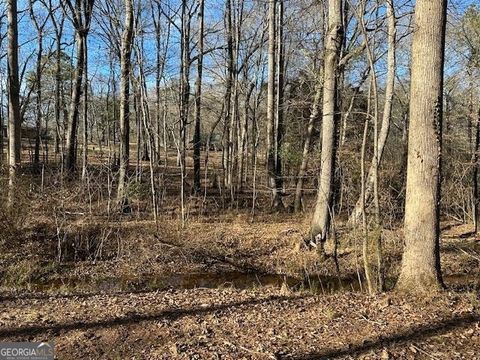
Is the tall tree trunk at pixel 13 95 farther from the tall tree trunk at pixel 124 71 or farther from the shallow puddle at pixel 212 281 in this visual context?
the shallow puddle at pixel 212 281

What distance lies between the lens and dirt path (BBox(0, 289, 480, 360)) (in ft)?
13.0

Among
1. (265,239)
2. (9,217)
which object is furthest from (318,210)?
(9,217)

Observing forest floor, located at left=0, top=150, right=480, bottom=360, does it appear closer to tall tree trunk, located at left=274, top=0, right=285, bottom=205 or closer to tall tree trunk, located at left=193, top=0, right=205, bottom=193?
tall tree trunk, located at left=274, top=0, right=285, bottom=205

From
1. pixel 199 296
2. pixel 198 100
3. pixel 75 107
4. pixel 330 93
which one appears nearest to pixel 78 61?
pixel 75 107

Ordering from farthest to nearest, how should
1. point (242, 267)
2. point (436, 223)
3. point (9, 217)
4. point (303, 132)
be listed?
1. point (303, 132)
2. point (242, 267)
3. point (9, 217)
4. point (436, 223)

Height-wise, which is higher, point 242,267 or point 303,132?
point 303,132

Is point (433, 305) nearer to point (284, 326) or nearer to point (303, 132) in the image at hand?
point (284, 326)

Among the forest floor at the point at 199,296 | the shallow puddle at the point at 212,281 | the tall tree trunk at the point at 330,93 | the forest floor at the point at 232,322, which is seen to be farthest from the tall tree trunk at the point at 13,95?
the tall tree trunk at the point at 330,93

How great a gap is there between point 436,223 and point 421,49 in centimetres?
210

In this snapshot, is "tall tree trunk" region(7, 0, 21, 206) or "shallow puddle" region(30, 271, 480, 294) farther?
"tall tree trunk" region(7, 0, 21, 206)

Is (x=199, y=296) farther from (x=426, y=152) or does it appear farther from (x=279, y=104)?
(x=279, y=104)

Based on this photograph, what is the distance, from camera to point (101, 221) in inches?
446

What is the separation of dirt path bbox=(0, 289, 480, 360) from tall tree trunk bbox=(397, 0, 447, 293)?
1.33 ft

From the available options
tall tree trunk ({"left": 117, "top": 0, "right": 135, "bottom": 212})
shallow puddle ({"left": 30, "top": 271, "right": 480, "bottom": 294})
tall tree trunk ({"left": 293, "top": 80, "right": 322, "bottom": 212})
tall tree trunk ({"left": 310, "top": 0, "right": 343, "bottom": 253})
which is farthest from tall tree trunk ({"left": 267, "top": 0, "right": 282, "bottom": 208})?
shallow puddle ({"left": 30, "top": 271, "right": 480, "bottom": 294})
